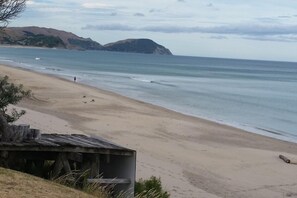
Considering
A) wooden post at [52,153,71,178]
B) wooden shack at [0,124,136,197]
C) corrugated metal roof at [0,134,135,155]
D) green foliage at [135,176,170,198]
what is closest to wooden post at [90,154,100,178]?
wooden shack at [0,124,136,197]

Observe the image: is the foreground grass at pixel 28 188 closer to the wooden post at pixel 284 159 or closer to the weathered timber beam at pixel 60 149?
the weathered timber beam at pixel 60 149

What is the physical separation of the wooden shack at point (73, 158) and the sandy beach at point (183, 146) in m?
2.73

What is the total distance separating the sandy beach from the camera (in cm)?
1366

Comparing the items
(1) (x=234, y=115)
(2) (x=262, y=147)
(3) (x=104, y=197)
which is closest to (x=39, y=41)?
(1) (x=234, y=115)

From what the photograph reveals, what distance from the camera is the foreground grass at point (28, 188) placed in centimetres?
644

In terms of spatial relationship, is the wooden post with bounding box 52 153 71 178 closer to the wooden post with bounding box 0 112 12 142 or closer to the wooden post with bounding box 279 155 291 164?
the wooden post with bounding box 0 112 12 142

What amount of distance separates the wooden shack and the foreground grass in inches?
32.9

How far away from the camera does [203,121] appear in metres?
28.1

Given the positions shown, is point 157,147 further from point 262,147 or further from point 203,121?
point 203,121

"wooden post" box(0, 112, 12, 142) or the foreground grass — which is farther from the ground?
"wooden post" box(0, 112, 12, 142)

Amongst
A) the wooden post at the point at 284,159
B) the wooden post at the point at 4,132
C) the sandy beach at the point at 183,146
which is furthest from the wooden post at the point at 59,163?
the wooden post at the point at 284,159

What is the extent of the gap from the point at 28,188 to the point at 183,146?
1264cm

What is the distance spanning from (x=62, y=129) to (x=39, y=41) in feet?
558

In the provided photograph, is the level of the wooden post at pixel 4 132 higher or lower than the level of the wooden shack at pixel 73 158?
higher
